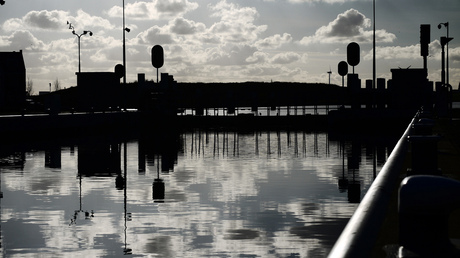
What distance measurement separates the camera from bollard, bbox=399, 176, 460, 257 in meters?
3.81

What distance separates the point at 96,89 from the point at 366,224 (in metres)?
64.5

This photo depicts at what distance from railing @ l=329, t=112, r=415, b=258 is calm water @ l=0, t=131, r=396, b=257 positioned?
3.15ft

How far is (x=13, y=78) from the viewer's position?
115688 millimetres

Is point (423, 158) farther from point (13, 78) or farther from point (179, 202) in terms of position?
point (13, 78)

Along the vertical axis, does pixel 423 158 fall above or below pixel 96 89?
below

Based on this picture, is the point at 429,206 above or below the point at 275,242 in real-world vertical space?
above

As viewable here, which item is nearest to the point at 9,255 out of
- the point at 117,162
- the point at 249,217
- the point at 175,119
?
the point at 249,217

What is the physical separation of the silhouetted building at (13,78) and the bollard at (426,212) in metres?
111

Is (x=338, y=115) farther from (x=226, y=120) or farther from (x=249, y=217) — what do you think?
(x=249, y=217)

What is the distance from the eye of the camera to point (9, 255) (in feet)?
30.1

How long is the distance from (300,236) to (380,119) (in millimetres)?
49913

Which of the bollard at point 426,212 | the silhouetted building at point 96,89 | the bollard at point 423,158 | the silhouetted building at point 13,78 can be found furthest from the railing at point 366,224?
the silhouetted building at point 13,78

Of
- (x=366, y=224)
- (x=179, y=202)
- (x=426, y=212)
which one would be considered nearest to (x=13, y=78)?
(x=179, y=202)

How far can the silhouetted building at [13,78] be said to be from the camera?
113 m
